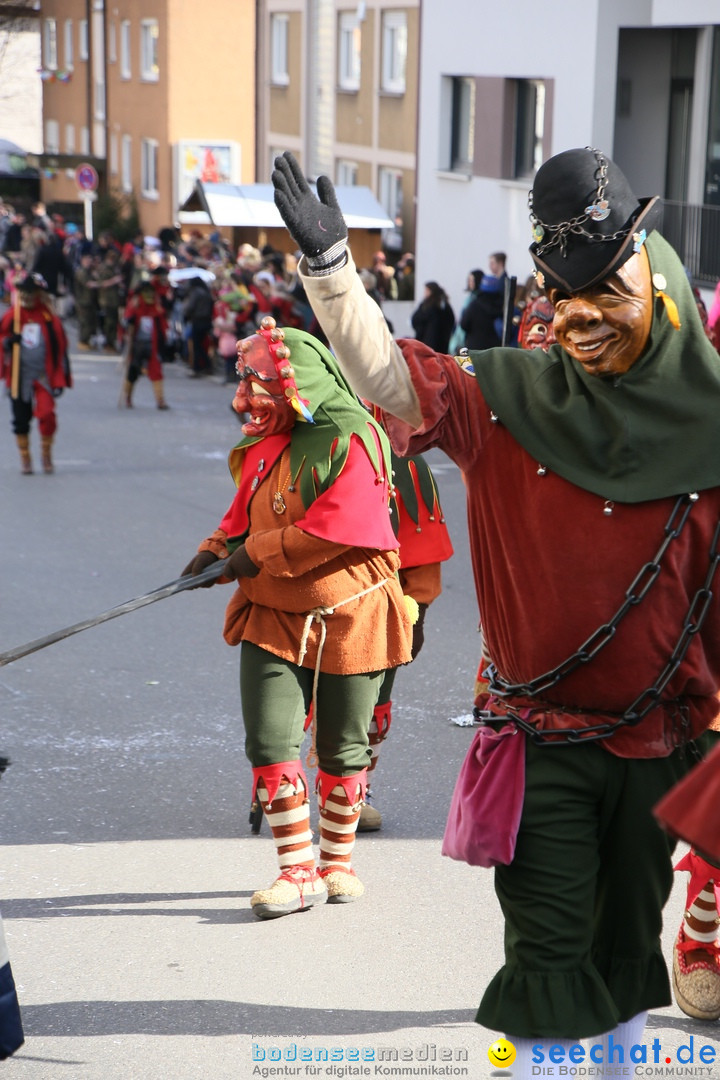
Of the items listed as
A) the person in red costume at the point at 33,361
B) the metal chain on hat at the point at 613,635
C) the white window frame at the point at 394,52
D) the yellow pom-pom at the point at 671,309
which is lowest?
the person in red costume at the point at 33,361

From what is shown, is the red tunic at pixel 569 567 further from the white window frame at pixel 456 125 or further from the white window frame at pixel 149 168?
the white window frame at pixel 149 168

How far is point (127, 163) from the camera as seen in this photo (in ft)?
132

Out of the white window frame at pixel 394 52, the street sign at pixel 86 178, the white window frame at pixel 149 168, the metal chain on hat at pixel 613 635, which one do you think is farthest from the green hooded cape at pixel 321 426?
the white window frame at pixel 149 168

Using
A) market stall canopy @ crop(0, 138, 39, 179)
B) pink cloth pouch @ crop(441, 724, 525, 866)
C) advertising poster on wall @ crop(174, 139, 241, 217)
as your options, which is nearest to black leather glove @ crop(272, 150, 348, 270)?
pink cloth pouch @ crop(441, 724, 525, 866)

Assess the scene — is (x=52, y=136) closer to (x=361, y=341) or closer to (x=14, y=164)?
(x=14, y=164)

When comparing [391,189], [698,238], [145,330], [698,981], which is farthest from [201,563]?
[391,189]

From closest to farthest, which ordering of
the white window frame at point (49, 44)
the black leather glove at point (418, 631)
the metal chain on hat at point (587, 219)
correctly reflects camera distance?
the metal chain on hat at point (587, 219), the black leather glove at point (418, 631), the white window frame at point (49, 44)

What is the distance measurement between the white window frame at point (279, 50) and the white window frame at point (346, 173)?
4471mm

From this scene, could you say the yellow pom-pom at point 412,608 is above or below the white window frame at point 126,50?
below

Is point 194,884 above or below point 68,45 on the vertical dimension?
below

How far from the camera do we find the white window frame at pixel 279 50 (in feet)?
108

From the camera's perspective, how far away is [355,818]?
4.67 metres

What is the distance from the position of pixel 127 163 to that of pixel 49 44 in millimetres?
10613

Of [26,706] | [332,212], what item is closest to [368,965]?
[332,212]
